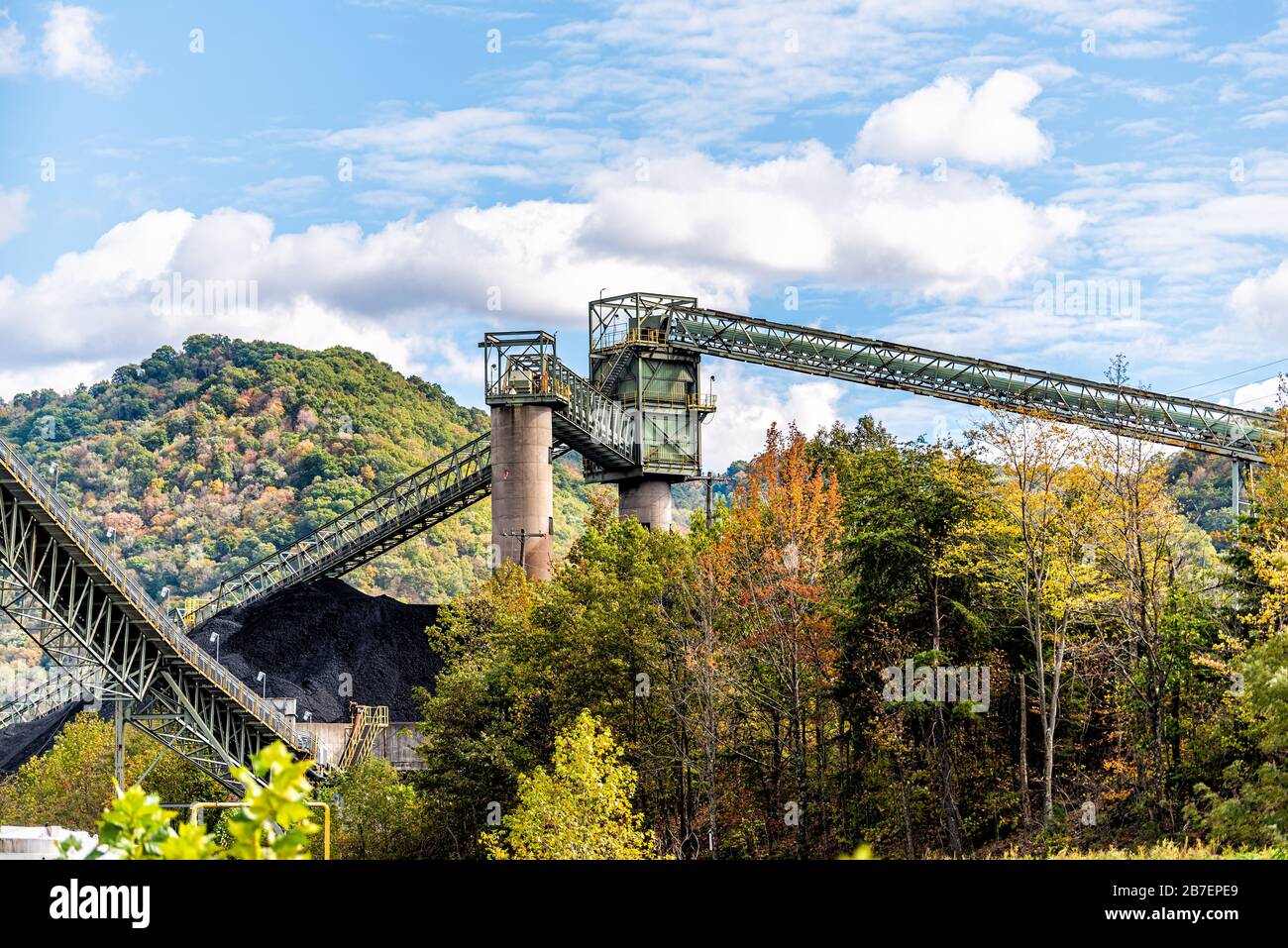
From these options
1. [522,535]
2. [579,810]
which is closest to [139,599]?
[579,810]

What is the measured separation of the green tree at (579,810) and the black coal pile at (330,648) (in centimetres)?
2295

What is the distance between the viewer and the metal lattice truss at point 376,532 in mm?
63469

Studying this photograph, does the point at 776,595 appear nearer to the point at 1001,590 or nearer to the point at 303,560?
the point at 1001,590

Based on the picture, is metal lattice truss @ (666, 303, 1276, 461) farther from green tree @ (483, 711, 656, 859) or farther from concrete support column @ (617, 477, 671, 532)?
green tree @ (483, 711, 656, 859)

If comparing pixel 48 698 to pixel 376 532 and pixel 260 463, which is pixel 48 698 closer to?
pixel 376 532

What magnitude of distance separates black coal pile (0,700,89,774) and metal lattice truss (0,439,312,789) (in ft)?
61.2

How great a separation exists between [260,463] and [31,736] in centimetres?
5744

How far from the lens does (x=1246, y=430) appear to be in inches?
2581

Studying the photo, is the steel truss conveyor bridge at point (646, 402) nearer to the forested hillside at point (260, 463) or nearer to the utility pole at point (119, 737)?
the utility pole at point (119, 737)

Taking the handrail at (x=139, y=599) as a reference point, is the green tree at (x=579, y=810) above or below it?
below

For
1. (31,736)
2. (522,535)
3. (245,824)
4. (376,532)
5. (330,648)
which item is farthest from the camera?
(31,736)

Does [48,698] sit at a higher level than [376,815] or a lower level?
higher

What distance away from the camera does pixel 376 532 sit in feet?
211

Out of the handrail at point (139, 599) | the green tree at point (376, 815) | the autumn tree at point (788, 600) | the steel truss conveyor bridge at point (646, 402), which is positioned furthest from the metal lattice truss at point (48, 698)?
the autumn tree at point (788, 600)
